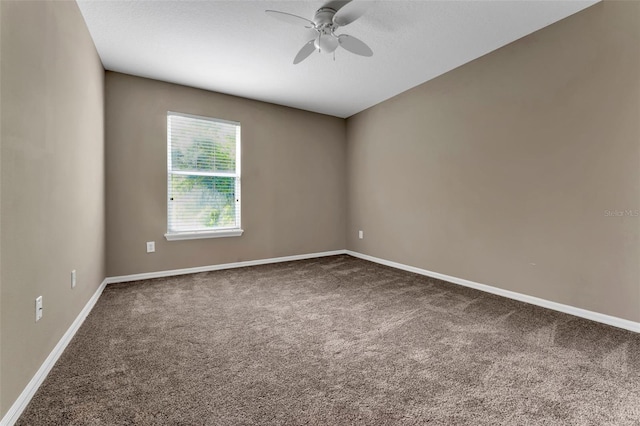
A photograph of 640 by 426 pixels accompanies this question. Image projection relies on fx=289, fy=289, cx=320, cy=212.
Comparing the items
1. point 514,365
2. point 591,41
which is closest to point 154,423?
point 514,365

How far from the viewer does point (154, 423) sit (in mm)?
1235

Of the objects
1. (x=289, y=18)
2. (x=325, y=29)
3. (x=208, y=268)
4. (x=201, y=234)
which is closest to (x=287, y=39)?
(x=325, y=29)

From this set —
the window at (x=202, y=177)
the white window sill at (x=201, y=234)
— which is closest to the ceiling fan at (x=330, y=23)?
the window at (x=202, y=177)

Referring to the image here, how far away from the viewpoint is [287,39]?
2727mm

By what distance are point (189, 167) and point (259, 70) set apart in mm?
1562

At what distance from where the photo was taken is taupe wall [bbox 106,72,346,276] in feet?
11.3

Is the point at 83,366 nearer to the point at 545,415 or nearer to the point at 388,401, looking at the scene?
the point at 388,401

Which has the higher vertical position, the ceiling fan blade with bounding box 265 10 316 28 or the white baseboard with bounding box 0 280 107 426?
the ceiling fan blade with bounding box 265 10 316 28

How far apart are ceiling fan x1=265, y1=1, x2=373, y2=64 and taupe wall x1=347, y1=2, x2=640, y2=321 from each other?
1.53 meters

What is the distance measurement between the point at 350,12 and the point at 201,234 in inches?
122

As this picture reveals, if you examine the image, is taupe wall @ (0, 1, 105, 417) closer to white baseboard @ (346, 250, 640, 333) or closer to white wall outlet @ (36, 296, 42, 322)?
white wall outlet @ (36, 296, 42, 322)

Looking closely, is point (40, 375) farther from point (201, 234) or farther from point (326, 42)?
point (326, 42)

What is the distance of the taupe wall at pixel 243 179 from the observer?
3.46m

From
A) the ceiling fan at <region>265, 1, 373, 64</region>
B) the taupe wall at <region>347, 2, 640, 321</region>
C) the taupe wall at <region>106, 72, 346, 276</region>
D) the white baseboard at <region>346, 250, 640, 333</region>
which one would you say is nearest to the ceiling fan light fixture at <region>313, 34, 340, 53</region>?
the ceiling fan at <region>265, 1, 373, 64</region>
